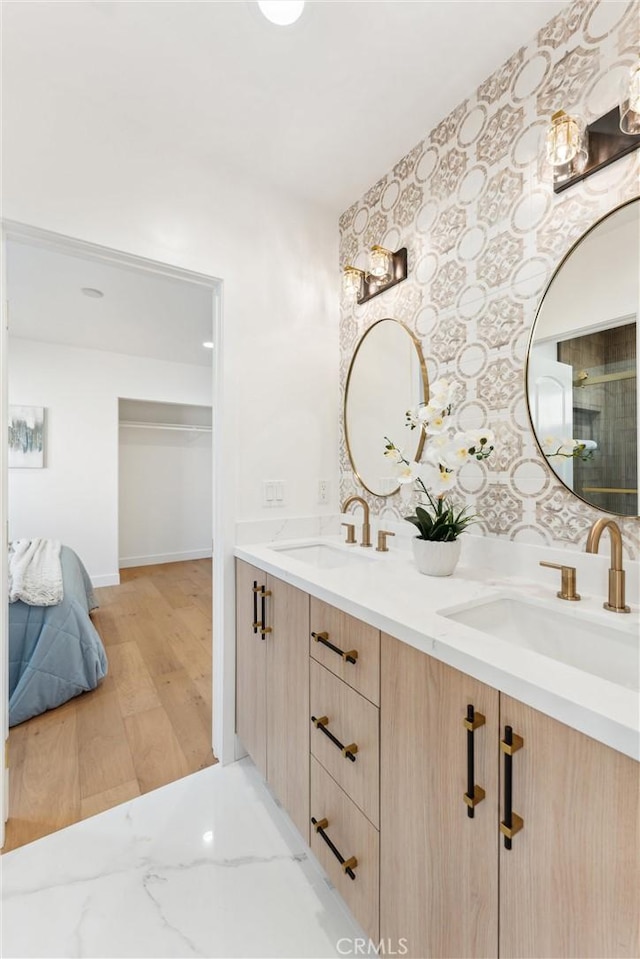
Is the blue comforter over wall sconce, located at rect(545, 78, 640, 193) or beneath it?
beneath

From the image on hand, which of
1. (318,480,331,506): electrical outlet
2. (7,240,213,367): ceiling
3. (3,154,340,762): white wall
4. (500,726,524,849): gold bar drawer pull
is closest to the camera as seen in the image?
(500,726,524,849): gold bar drawer pull

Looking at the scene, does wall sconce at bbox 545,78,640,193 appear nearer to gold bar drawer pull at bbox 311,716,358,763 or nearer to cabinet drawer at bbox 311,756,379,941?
gold bar drawer pull at bbox 311,716,358,763

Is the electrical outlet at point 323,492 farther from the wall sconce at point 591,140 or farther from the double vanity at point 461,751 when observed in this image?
the wall sconce at point 591,140

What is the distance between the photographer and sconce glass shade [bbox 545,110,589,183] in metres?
1.08

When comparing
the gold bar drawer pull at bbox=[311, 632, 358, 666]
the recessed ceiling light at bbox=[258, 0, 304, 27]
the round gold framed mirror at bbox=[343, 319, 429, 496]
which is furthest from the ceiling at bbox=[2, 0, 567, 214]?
the gold bar drawer pull at bbox=[311, 632, 358, 666]

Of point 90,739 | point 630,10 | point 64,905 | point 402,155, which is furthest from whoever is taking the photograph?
point 90,739

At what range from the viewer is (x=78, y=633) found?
2.24 m

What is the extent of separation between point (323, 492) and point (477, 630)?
124 cm

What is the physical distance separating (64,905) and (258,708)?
0.73 meters

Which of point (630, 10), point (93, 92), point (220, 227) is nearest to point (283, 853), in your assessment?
point (220, 227)

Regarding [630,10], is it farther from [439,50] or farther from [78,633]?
[78,633]

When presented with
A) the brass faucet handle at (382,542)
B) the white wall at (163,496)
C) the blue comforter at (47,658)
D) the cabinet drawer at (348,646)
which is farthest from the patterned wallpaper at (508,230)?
the white wall at (163,496)

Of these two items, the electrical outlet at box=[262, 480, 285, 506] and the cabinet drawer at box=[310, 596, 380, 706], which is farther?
the electrical outlet at box=[262, 480, 285, 506]

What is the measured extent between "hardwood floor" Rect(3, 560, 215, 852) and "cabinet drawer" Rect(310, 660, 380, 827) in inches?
36.0
